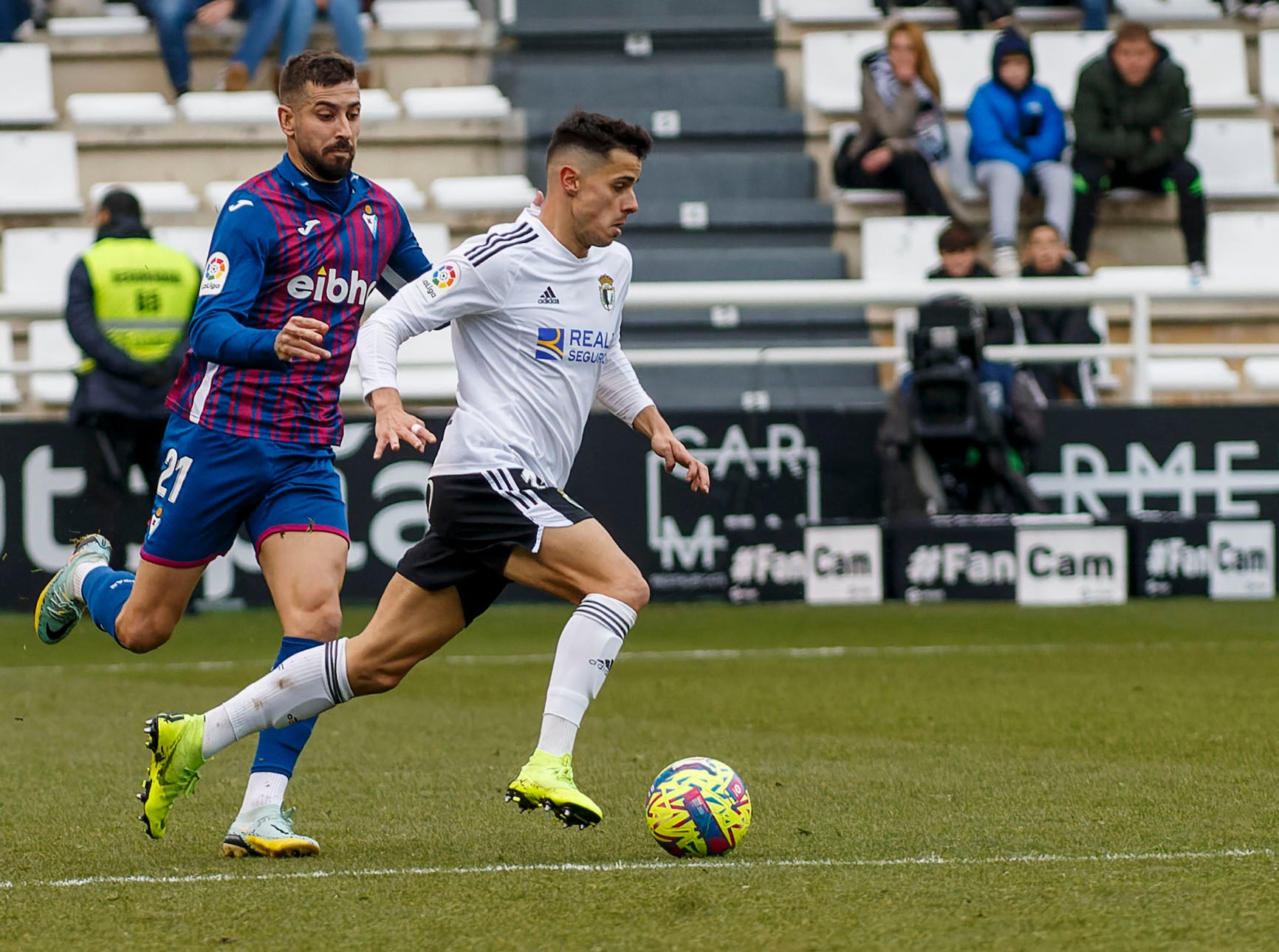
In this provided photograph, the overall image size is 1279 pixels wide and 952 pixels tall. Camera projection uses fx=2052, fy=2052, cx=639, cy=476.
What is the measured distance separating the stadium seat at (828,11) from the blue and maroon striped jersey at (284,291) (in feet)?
37.4

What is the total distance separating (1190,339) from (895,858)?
1064 centimetres

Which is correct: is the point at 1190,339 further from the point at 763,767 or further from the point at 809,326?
the point at 763,767

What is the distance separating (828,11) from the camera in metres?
16.5

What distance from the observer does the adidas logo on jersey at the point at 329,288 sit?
5375mm

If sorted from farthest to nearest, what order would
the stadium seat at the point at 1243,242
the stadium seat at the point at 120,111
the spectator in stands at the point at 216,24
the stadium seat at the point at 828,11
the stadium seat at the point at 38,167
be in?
the stadium seat at the point at 828,11, the stadium seat at the point at 1243,242, the spectator in stands at the point at 216,24, the stadium seat at the point at 120,111, the stadium seat at the point at 38,167

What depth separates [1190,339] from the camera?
14664 millimetres

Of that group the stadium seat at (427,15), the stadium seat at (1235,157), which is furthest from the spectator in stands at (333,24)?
the stadium seat at (1235,157)

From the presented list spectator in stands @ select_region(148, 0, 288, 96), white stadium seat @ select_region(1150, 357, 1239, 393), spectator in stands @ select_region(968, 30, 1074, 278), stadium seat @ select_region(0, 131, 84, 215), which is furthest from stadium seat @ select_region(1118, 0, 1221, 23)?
stadium seat @ select_region(0, 131, 84, 215)

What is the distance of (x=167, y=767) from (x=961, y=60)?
1213cm

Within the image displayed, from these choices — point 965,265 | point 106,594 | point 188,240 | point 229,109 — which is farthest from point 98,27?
point 106,594

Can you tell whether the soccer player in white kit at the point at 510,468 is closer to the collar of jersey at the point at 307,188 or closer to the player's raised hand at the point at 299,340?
the player's raised hand at the point at 299,340

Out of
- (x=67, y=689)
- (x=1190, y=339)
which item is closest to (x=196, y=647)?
(x=67, y=689)

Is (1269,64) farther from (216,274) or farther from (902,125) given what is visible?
(216,274)

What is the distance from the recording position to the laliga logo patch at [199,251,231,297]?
5.25 m
